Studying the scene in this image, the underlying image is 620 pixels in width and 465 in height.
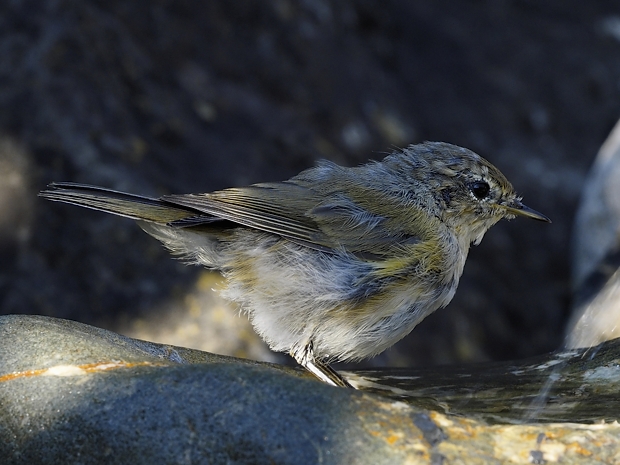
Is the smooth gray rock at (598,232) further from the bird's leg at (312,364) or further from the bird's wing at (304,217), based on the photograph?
the bird's leg at (312,364)


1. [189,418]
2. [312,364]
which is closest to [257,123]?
[312,364]

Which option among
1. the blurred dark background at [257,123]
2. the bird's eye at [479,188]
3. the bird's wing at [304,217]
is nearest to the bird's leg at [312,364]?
the bird's wing at [304,217]

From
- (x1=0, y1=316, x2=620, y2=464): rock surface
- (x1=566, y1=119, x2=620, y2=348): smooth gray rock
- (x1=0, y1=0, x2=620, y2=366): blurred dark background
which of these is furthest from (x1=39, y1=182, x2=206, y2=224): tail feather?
(x1=566, y1=119, x2=620, y2=348): smooth gray rock

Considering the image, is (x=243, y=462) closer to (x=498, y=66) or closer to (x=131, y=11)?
(x=131, y=11)

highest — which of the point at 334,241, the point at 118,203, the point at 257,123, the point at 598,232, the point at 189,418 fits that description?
the point at 598,232

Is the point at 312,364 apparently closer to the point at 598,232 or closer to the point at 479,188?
the point at 479,188

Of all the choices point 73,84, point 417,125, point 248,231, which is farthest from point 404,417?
point 417,125

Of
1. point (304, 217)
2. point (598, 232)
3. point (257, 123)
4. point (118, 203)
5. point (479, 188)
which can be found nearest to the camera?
point (118, 203)
